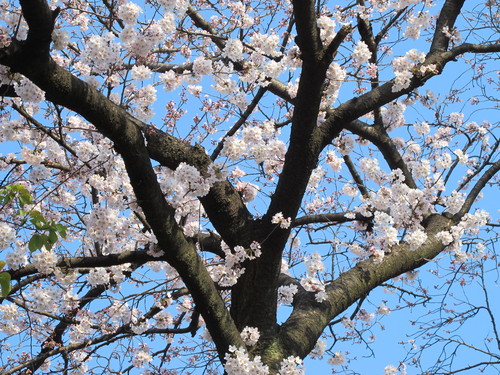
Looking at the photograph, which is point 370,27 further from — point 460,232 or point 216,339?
point 216,339

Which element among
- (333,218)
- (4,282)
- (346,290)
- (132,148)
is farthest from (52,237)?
(333,218)

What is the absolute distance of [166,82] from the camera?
520cm

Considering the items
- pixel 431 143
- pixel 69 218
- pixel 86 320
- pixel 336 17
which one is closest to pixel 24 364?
pixel 86 320

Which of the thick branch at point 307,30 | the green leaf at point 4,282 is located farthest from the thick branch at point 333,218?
the green leaf at point 4,282

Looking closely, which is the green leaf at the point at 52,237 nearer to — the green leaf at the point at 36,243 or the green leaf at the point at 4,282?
the green leaf at the point at 36,243

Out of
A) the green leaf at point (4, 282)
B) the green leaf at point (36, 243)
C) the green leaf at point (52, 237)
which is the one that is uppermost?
the green leaf at point (52, 237)

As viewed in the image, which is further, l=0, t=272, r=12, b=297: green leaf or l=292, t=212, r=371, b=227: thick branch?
l=292, t=212, r=371, b=227: thick branch

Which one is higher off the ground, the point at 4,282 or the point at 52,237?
the point at 52,237

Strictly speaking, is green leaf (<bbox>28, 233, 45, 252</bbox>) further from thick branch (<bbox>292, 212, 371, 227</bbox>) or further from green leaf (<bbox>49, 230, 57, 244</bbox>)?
thick branch (<bbox>292, 212, 371, 227</bbox>)

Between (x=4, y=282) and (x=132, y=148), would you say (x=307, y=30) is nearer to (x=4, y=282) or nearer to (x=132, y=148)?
(x=132, y=148)

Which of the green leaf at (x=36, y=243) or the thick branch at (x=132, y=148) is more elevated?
the thick branch at (x=132, y=148)

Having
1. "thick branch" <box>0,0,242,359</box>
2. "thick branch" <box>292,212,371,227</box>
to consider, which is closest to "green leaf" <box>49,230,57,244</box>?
"thick branch" <box>0,0,242,359</box>

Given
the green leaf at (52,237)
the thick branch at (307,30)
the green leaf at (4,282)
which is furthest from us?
the thick branch at (307,30)

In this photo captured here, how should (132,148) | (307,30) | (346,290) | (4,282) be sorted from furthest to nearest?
(346,290), (307,30), (132,148), (4,282)
